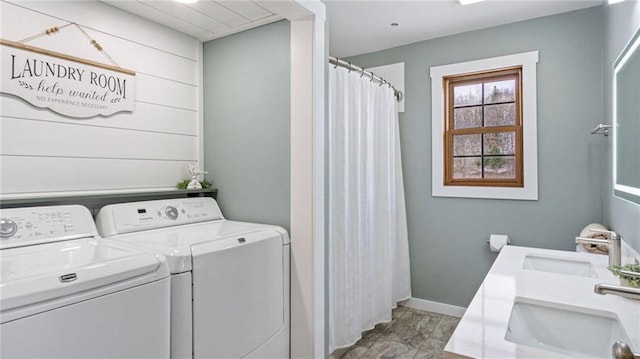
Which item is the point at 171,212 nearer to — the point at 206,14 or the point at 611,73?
the point at 206,14

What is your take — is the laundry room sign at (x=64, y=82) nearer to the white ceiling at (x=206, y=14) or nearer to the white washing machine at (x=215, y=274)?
the white ceiling at (x=206, y=14)

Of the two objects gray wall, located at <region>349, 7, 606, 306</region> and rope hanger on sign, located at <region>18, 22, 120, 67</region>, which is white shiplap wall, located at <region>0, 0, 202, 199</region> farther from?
gray wall, located at <region>349, 7, 606, 306</region>

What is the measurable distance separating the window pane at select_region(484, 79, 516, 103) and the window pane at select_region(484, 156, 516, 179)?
0.48 meters

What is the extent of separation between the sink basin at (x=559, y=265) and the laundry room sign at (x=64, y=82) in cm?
241

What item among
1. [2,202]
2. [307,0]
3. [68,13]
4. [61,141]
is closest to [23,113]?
[61,141]

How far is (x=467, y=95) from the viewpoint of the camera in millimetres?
3031

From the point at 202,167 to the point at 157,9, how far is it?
1.00 meters

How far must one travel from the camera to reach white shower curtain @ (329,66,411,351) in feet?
7.56

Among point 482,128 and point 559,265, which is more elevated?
point 482,128

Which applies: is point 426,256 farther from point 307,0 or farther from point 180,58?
point 180,58

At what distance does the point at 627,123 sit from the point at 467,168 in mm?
1485

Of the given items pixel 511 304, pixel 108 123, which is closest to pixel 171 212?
pixel 108 123

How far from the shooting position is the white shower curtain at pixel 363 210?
2.30m

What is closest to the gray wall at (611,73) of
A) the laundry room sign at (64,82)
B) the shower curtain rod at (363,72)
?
the shower curtain rod at (363,72)
